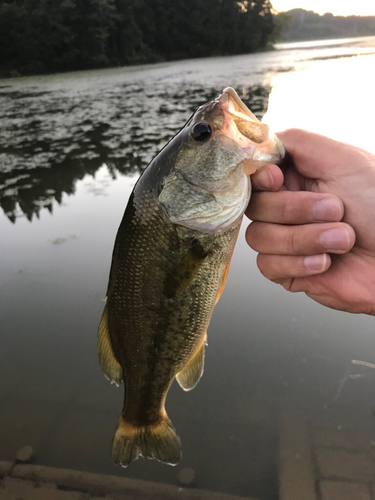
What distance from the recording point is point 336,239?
1.77 meters

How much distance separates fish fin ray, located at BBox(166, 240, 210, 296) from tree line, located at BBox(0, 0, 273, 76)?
39.5 m

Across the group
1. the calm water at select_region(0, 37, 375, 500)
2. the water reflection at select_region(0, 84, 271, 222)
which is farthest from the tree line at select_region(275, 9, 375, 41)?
the calm water at select_region(0, 37, 375, 500)

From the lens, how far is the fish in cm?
160

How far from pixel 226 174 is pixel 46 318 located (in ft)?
8.22

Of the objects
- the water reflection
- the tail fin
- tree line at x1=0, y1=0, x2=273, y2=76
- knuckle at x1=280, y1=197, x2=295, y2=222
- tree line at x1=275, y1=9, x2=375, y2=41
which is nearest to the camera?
knuckle at x1=280, y1=197, x2=295, y2=222

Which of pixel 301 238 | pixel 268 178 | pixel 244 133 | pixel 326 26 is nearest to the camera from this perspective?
pixel 244 133

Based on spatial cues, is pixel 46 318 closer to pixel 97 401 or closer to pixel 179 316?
pixel 97 401

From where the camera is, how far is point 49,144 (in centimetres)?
968

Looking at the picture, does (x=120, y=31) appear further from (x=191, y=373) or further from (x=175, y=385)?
(x=191, y=373)

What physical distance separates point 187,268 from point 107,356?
26.5 inches

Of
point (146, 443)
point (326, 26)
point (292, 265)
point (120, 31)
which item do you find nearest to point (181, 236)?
point (292, 265)

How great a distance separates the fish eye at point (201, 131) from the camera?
5.25 ft

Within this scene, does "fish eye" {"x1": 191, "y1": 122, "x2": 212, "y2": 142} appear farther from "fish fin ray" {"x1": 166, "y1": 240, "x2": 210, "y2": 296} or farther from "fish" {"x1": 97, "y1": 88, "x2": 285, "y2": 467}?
"fish fin ray" {"x1": 166, "y1": 240, "x2": 210, "y2": 296}

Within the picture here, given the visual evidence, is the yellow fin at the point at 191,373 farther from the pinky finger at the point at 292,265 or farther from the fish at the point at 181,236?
the pinky finger at the point at 292,265
